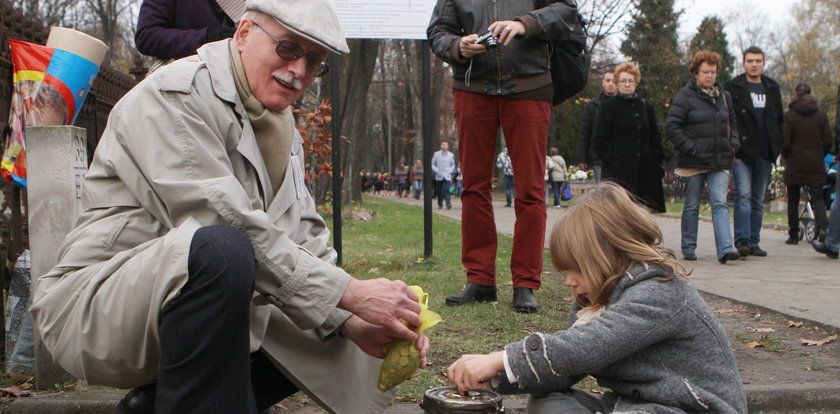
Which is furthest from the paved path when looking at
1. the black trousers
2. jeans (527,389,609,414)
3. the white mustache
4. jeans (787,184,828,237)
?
the black trousers

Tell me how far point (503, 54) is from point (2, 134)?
255 cm

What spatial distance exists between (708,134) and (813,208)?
341 centimetres

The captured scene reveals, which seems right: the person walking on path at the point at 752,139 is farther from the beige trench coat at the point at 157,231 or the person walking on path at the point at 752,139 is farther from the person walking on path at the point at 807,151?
the beige trench coat at the point at 157,231

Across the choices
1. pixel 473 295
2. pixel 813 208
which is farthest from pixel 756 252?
pixel 473 295

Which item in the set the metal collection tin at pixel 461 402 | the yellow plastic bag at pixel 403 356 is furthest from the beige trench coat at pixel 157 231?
the metal collection tin at pixel 461 402

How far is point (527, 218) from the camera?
15.2 ft

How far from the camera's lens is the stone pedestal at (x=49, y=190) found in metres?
3.12

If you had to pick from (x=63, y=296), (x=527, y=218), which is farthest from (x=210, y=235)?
(x=527, y=218)

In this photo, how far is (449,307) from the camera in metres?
4.81

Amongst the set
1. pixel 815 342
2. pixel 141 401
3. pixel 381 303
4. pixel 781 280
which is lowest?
pixel 781 280

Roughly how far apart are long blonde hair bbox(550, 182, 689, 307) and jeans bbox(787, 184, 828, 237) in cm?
880

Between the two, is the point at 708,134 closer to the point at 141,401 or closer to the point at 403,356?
the point at 403,356

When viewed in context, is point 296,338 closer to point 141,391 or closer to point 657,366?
point 141,391

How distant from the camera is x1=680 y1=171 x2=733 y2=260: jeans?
26.4 ft
